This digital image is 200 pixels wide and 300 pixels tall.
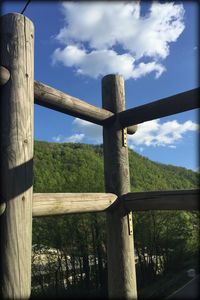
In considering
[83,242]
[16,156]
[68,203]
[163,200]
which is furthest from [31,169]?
[83,242]

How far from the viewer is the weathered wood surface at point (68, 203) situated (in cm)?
128

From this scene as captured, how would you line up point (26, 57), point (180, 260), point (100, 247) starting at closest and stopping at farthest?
1. point (26, 57)
2. point (100, 247)
3. point (180, 260)

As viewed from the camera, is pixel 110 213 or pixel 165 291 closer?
pixel 110 213

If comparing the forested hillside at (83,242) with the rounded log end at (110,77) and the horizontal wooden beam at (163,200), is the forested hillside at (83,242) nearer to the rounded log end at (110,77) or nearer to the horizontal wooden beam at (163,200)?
the rounded log end at (110,77)

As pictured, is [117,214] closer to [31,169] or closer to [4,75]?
[31,169]

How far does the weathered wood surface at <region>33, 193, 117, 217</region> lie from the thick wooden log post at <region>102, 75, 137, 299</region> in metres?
0.10

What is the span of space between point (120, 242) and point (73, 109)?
2.31 ft

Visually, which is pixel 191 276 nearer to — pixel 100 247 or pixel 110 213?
pixel 100 247

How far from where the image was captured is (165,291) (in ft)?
35.3

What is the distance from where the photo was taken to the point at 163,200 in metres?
1.62

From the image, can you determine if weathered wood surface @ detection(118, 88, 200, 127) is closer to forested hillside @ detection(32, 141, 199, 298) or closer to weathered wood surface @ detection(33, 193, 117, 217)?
weathered wood surface @ detection(33, 193, 117, 217)

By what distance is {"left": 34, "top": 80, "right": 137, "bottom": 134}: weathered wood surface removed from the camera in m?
1.40

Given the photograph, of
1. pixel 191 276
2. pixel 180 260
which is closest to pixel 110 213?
pixel 191 276

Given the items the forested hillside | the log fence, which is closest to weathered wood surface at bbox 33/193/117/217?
the log fence
